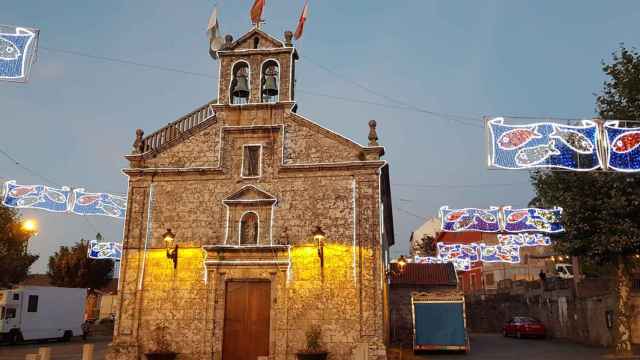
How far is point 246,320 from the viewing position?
802 inches

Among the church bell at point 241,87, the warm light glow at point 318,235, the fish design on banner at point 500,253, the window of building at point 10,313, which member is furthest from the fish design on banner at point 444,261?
the window of building at point 10,313

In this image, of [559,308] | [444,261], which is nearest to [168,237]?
[444,261]

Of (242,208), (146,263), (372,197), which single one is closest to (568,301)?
(372,197)

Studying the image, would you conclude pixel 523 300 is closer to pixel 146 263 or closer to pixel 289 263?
pixel 289 263

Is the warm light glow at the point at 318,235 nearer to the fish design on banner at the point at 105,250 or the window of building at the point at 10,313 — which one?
the fish design on banner at the point at 105,250

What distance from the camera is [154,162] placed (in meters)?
22.2

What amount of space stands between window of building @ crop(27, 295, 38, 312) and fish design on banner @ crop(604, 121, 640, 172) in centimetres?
3235

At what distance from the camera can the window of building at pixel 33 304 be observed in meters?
33.2

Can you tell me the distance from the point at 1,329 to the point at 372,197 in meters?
24.8

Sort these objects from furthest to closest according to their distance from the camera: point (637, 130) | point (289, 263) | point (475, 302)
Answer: point (475, 302) → point (289, 263) → point (637, 130)

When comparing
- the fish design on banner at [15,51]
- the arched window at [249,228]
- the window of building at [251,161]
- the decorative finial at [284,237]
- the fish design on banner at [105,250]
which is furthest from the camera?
the fish design on banner at [105,250]

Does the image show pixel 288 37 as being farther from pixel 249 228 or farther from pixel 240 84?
pixel 249 228

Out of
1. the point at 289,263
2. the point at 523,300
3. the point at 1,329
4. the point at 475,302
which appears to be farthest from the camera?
the point at 475,302

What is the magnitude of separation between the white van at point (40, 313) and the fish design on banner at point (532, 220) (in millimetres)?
27535
